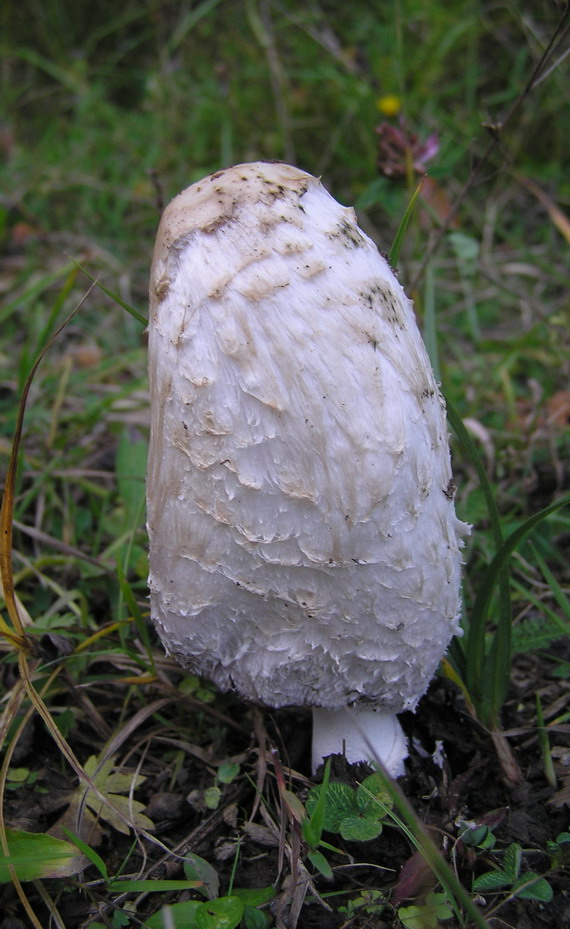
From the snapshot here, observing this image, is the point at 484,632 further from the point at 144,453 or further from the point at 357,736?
the point at 144,453

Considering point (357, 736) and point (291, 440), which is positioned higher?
point (291, 440)

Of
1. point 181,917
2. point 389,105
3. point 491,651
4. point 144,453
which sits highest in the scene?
point 389,105


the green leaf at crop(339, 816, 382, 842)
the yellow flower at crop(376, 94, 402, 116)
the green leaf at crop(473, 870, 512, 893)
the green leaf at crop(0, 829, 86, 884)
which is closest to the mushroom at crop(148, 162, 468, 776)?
the green leaf at crop(339, 816, 382, 842)

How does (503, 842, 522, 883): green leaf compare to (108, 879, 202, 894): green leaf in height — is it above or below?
below

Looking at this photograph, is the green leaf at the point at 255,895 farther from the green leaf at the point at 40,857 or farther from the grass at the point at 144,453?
the green leaf at the point at 40,857

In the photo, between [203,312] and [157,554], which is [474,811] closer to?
[157,554]

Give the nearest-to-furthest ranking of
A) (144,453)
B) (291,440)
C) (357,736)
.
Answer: (291,440)
(357,736)
(144,453)

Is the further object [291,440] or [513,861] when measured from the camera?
[513,861]

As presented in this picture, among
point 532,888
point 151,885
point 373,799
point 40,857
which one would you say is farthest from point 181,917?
point 532,888

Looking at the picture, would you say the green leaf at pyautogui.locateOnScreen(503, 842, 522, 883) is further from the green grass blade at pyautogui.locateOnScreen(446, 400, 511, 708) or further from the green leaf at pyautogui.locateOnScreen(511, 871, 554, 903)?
the green grass blade at pyautogui.locateOnScreen(446, 400, 511, 708)
